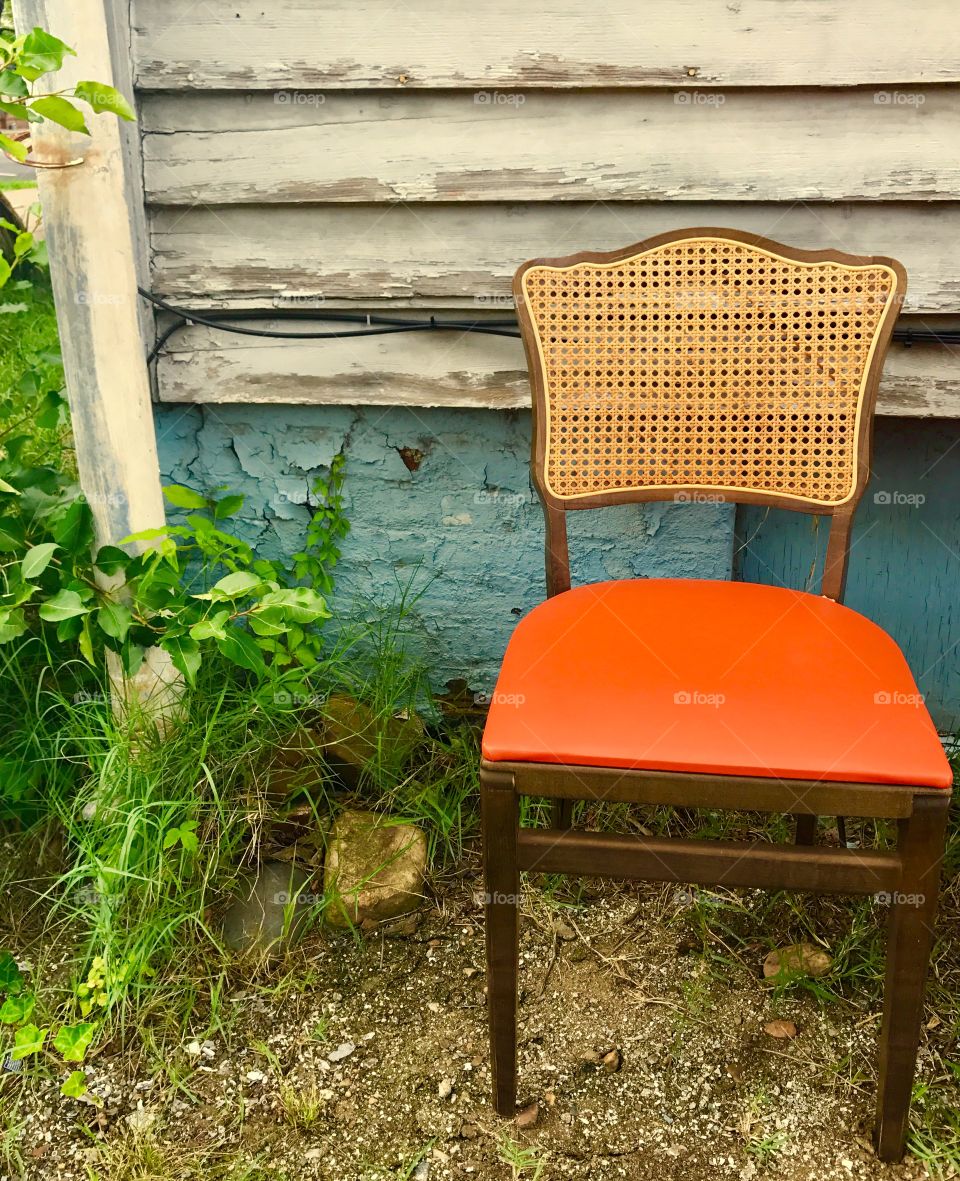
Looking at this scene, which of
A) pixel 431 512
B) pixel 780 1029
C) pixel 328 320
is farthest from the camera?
pixel 431 512

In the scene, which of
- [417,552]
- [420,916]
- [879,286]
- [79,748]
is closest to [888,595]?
[879,286]

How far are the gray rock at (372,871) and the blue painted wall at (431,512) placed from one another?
511 millimetres

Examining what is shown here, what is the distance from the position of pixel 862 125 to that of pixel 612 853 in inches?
57.4

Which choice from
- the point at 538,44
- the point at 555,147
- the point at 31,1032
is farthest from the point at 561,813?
the point at 538,44

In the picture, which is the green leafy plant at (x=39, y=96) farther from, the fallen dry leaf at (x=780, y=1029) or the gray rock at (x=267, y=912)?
the fallen dry leaf at (x=780, y=1029)

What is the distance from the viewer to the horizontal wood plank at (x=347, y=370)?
230 centimetres

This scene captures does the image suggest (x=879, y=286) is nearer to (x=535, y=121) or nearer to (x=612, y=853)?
(x=535, y=121)

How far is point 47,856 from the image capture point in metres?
2.18

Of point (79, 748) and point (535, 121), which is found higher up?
point (535, 121)

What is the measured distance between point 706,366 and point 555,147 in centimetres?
56

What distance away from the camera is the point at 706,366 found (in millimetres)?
1927

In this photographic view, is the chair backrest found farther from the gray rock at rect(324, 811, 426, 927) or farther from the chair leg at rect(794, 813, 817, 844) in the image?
the gray rock at rect(324, 811, 426, 927)

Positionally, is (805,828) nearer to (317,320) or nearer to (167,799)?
(167,799)

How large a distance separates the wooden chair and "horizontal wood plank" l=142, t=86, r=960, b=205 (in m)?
0.29
